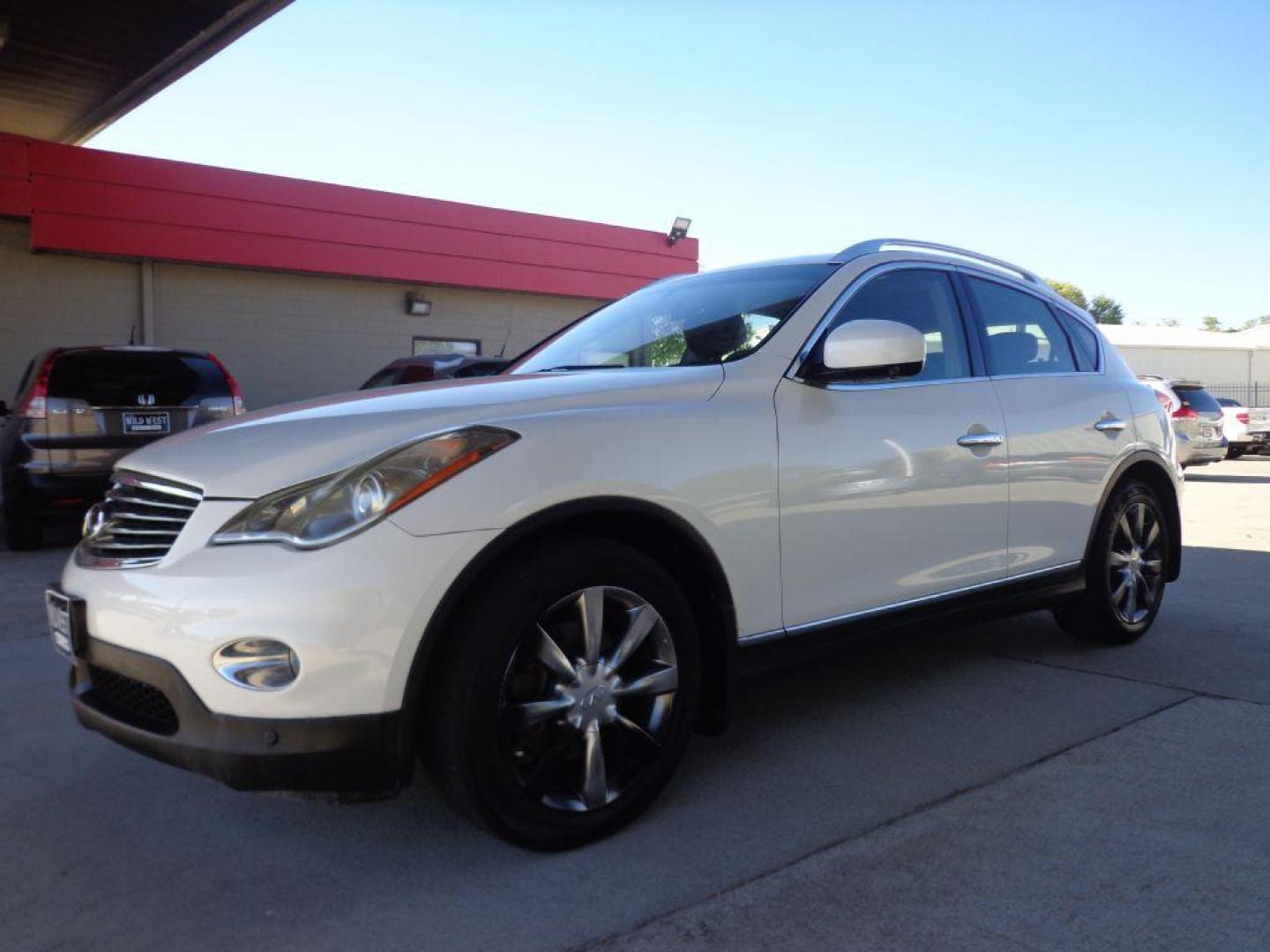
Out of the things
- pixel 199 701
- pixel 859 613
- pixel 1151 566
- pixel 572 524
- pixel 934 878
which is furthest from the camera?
pixel 1151 566

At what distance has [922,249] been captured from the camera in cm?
416

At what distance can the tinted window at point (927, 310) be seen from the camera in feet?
12.4

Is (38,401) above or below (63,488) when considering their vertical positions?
above

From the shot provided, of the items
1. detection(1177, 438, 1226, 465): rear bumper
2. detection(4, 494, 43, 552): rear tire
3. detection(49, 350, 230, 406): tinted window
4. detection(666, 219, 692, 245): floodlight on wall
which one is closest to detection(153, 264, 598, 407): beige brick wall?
detection(666, 219, 692, 245): floodlight on wall

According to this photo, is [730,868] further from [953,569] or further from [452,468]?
[953,569]

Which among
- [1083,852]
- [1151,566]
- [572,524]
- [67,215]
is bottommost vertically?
[1083,852]

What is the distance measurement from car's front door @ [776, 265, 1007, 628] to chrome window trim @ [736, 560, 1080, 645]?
0.01 metres

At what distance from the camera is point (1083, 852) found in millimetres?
2738

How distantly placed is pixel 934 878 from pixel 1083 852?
458 millimetres

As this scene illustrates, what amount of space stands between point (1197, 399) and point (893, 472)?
1507cm

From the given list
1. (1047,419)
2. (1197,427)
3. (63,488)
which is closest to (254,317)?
(63,488)

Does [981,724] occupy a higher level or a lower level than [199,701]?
lower

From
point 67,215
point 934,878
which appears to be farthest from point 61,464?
point 934,878

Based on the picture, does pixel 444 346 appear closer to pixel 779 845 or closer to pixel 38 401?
pixel 38 401
